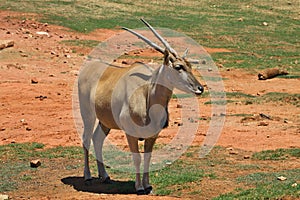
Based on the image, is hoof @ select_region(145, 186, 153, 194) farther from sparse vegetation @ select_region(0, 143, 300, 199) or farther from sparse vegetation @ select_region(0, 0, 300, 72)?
sparse vegetation @ select_region(0, 0, 300, 72)

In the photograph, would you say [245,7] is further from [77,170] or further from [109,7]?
[77,170]

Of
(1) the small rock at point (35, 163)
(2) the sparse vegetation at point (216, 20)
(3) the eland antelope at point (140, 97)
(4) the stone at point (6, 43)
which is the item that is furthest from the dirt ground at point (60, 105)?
(2) the sparse vegetation at point (216, 20)

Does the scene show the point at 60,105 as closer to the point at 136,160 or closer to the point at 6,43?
the point at 136,160

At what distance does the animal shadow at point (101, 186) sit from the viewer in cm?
973

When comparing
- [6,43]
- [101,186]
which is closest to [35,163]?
[101,186]

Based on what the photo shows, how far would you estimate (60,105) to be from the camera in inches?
677

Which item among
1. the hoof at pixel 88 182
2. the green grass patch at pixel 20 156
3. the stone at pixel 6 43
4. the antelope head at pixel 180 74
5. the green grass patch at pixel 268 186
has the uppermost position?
the antelope head at pixel 180 74

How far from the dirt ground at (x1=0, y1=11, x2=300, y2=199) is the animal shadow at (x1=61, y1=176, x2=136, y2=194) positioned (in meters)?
0.27

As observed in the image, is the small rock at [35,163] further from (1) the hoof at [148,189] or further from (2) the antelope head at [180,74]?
(2) the antelope head at [180,74]

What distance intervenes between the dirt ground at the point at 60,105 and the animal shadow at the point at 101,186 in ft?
0.88

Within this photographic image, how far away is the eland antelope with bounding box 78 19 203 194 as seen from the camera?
896 cm

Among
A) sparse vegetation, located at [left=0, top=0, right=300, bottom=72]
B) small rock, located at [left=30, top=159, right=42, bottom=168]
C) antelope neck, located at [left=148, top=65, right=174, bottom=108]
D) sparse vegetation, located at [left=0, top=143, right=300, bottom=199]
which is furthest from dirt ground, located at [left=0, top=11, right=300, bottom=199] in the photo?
sparse vegetation, located at [left=0, top=0, right=300, bottom=72]

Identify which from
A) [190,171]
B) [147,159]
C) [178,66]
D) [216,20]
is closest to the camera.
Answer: [178,66]

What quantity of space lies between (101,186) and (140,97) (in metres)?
1.61
